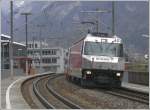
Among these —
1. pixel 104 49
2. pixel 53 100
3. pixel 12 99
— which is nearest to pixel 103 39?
pixel 104 49

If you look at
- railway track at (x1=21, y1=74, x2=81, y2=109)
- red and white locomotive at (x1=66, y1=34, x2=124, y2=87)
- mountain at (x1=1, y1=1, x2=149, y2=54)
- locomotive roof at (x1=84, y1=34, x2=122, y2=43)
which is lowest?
railway track at (x1=21, y1=74, x2=81, y2=109)

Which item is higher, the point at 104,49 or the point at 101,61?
the point at 104,49

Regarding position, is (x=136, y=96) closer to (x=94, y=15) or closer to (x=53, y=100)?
(x=53, y=100)

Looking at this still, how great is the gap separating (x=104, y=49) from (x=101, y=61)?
107cm

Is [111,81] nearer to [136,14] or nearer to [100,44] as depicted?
[100,44]

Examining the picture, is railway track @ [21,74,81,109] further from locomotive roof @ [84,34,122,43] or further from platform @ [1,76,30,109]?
locomotive roof @ [84,34,122,43]

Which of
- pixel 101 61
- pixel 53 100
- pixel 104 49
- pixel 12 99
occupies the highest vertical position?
pixel 104 49

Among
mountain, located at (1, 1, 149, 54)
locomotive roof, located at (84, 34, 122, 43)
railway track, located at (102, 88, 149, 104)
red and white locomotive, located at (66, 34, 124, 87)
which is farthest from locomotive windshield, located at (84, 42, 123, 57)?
mountain, located at (1, 1, 149, 54)

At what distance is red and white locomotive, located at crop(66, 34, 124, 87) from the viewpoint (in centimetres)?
2994

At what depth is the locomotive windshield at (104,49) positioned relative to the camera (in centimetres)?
3045

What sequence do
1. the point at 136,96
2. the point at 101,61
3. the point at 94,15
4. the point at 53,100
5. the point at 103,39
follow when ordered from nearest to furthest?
the point at 53,100 < the point at 136,96 < the point at 101,61 < the point at 103,39 < the point at 94,15

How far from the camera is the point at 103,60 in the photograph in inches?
1177

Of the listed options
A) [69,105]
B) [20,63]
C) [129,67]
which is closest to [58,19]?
[20,63]

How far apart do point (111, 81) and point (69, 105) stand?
10420mm
